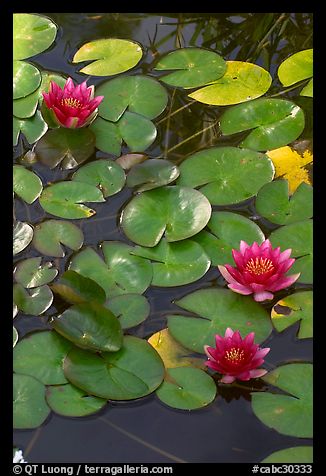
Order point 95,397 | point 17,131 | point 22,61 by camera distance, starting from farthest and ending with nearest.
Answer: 1. point 22,61
2. point 17,131
3. point 95,397

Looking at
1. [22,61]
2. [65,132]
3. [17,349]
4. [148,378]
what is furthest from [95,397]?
[22,61]

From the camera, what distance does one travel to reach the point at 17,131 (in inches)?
112

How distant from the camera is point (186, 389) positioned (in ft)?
7.00

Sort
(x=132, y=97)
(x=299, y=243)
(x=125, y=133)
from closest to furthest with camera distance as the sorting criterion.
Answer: (x=299, y=243)
(x=125, y=133)
(x=132, y=97)

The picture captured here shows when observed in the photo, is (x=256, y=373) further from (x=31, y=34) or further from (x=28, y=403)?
(x=31, y=34)

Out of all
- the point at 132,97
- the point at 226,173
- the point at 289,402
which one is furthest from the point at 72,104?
the point at 289,402

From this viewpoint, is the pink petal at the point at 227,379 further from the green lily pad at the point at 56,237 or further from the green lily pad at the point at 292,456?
the green lily pad at the point at 56,237

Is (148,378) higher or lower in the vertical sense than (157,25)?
lower

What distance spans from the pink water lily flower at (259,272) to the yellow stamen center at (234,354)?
26 centimetres

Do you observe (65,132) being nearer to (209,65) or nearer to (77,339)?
(209,65)

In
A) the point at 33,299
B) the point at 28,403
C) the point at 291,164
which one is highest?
the point at 291,164

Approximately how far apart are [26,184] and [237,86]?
1.08 m

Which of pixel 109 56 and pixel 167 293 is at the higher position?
pixel 109 56

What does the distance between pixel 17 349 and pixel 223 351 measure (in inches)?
28.1
